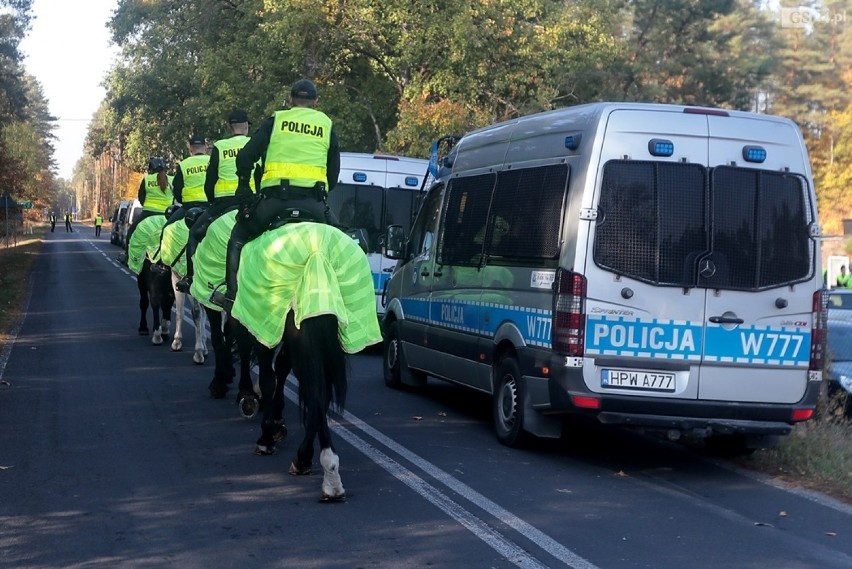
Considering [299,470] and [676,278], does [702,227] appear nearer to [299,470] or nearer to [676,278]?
[676,278]

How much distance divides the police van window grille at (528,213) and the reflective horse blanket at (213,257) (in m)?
2.25

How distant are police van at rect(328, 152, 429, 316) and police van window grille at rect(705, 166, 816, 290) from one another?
873 centimetres

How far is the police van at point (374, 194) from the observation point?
16.8m

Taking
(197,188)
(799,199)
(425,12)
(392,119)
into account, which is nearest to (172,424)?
(197,188)

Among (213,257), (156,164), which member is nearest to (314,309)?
(213,257)

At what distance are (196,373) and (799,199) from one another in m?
6.90

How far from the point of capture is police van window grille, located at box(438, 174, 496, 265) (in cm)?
1016

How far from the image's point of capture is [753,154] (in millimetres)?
8422

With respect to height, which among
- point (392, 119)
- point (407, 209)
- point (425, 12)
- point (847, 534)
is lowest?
point (847, 534)

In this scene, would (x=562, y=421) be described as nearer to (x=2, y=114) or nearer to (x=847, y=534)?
(x=847, y=534)

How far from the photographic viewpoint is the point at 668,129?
838 centimetres

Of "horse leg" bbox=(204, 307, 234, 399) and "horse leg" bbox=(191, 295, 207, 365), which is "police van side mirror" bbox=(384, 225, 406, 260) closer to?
"horse leg" bbox=(204, 307, 234, 399)

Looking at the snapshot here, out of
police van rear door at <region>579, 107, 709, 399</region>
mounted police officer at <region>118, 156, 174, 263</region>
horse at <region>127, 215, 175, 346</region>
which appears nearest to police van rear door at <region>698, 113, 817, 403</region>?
police van rear door at <region>579, 107, 709, 399</region>

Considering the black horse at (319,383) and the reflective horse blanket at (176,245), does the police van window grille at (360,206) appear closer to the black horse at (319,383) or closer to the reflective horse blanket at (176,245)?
the reflective horse blanket at (176,245)
